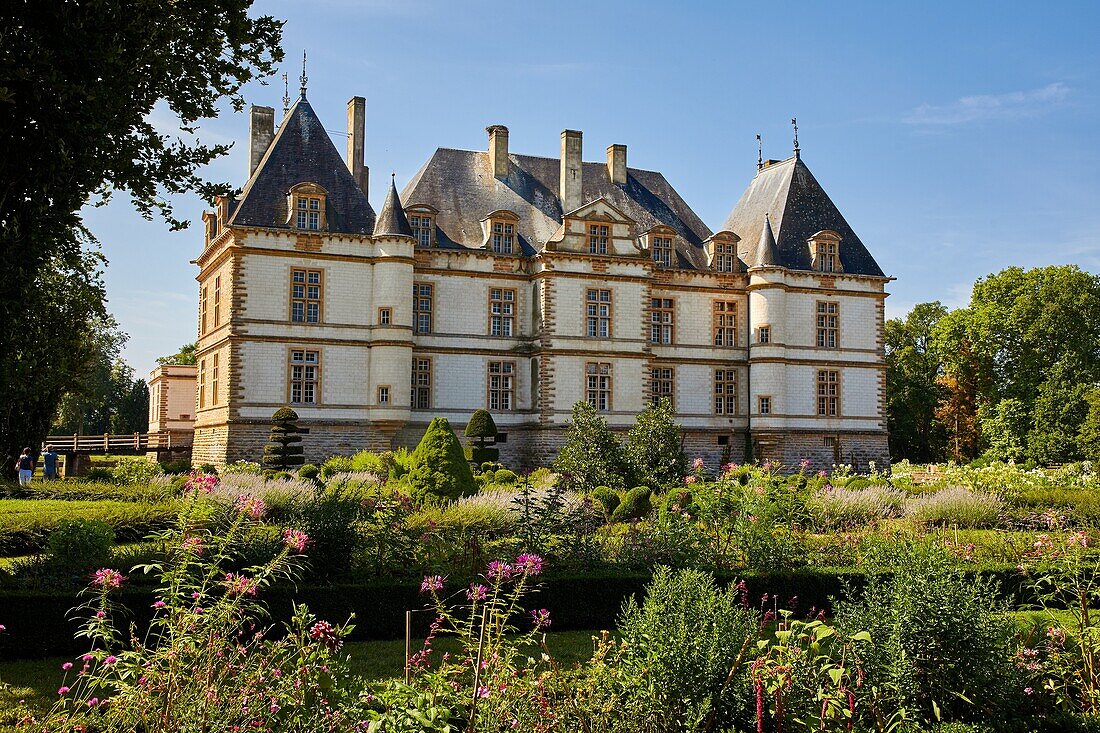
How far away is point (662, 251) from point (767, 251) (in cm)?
343

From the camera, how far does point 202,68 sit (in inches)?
467

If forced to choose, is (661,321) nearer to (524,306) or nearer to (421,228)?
(524,306)

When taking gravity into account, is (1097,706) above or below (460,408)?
below

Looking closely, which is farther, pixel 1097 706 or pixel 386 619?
pixel 386 619

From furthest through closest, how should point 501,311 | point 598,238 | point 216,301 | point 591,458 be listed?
point 598,238 < point 501,311 < point 216,301 < point 591,458

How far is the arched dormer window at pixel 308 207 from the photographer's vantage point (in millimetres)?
26969

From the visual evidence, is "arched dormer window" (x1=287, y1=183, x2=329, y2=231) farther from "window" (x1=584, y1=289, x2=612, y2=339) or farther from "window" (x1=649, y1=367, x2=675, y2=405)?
"window" (x1=649, y1=367, x2=675, y2=405)

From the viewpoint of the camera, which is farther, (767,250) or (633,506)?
(767,250)

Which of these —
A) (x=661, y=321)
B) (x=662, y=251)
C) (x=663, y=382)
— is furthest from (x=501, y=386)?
(x=662, y=251)

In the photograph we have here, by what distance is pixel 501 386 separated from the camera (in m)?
30.0

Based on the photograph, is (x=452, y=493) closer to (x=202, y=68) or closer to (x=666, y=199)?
(x=202, y=68)

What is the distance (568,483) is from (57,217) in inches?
490

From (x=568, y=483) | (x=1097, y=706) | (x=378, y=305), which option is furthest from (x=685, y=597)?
(x=378, y=305)

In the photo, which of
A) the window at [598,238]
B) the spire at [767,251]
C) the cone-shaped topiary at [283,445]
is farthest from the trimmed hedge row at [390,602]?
the spire at [767,251]
